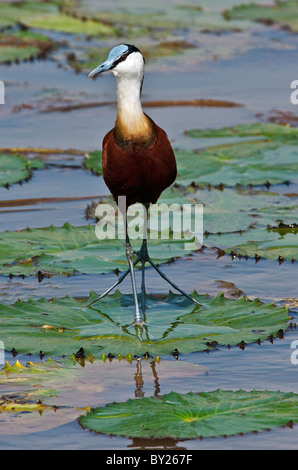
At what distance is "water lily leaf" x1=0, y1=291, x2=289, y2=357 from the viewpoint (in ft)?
13.6

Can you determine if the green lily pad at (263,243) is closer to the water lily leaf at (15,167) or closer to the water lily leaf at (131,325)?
the water lily leaf at (131,325)

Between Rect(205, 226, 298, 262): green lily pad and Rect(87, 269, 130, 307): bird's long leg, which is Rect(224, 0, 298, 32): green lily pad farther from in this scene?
Rect(87, 269, 130, 307): bird's long leg

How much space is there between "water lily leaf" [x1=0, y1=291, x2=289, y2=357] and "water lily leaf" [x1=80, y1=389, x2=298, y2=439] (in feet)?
1.72

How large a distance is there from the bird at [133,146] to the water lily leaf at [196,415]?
87 centimetres

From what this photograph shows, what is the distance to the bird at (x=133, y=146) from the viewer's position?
4152 millimetres

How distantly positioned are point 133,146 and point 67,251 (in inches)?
47.9

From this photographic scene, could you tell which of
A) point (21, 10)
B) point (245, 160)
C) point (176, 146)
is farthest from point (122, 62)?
point (21, 10)

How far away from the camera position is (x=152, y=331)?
435cm

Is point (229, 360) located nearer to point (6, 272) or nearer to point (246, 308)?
point (246, 308)

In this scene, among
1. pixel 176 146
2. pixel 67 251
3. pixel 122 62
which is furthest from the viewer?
pixel 176 146

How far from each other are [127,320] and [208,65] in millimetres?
6267

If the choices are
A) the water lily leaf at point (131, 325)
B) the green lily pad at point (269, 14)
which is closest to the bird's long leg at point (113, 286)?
the water lily leaf at point (131, 325)

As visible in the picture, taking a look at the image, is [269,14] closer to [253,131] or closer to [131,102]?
[253,131]

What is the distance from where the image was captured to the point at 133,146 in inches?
169
